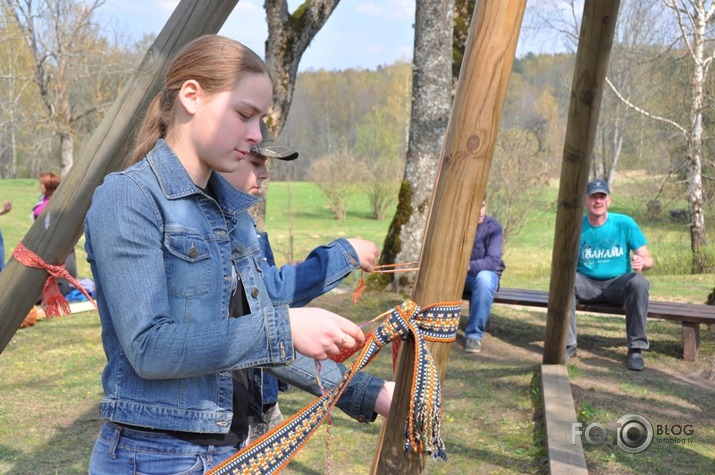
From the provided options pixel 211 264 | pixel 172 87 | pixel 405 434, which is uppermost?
pixel 172 87

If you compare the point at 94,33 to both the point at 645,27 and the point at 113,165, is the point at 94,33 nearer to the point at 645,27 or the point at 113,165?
the point at 645,27

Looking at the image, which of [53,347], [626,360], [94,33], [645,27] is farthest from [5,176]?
[626,360]

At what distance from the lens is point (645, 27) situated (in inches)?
749

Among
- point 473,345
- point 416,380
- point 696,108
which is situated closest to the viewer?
point 416,380

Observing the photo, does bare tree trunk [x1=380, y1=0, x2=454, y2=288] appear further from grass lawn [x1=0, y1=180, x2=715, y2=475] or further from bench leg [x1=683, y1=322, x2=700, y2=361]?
bench leg [x1=683, y1=322, x2=700, y2=361]

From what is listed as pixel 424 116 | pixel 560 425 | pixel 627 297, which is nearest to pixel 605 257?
pixel 627 297

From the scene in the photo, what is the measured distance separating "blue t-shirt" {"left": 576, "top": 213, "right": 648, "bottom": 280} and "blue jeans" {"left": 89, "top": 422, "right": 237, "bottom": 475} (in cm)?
513

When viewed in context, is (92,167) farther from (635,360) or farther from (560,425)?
(635,360)

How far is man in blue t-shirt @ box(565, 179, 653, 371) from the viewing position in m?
6.15

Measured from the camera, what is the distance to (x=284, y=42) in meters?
7.83

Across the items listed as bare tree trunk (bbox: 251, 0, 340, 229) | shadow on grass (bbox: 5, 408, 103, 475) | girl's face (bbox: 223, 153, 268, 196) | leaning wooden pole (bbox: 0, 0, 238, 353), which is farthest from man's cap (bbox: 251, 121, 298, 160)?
bare tree trunk (bbox: 251, 0, 340, 229)

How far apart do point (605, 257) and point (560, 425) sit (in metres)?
2.43

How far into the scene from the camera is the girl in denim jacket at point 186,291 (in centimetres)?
149

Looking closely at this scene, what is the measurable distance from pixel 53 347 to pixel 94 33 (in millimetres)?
16940
